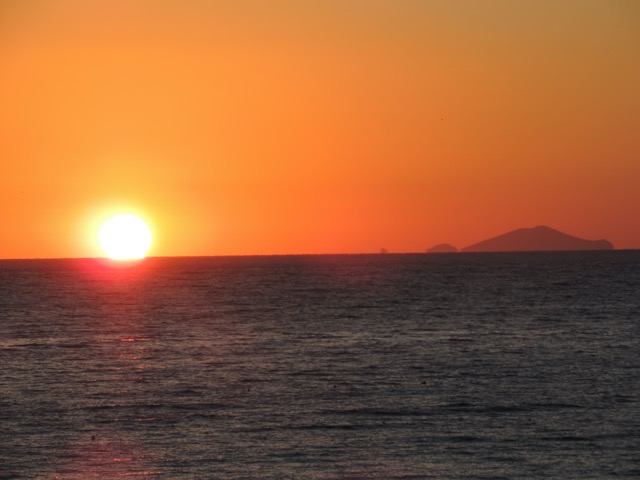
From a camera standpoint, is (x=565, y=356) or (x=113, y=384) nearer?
(x=113, y=384)

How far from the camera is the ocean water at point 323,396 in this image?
119 ft

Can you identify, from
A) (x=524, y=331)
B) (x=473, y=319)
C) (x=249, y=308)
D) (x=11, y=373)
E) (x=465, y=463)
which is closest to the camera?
(x=465, y=463)

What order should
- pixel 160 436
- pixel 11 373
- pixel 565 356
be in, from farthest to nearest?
pixel 565 356
pixel 11 373
pixel 160 436

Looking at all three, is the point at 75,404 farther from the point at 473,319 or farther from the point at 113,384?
the point at 473,319

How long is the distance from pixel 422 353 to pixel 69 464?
120 ft

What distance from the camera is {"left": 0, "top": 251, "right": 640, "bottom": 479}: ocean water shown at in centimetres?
3638

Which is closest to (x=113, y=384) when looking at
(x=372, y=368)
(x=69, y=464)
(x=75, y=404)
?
(x=75, y=404)

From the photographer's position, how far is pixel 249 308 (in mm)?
119875

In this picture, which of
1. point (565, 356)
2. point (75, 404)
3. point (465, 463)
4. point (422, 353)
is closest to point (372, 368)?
point (422, 353)

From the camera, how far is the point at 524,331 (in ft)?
282

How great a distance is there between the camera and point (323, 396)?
5044 cm

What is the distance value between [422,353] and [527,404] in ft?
72.4

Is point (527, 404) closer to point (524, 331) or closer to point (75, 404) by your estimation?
point (75, 404)

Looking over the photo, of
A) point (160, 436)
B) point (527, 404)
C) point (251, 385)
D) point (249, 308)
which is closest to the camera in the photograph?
point (160, 436)
